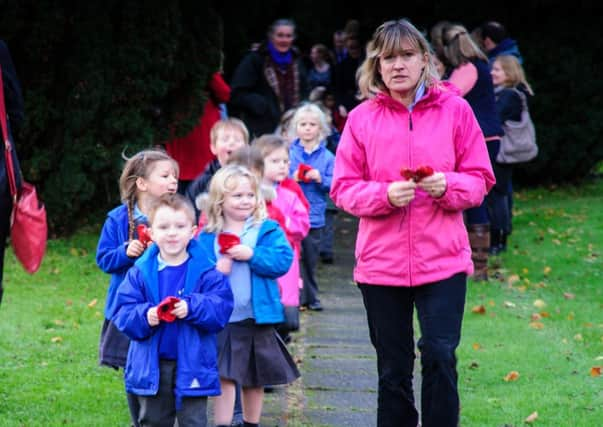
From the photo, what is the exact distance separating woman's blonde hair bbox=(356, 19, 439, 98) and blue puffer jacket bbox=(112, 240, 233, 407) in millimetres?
1104

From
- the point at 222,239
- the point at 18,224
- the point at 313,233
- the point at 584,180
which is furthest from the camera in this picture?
the point at 584,180

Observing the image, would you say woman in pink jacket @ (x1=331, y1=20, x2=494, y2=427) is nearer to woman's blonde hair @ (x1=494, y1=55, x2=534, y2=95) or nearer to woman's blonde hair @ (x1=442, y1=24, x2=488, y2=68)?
woman's blonde hair @ (x1=442, y1=24, x2=488, y2=68)

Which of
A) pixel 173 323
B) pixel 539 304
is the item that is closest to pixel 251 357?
pixel 173 323

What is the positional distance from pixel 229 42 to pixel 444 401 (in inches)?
522

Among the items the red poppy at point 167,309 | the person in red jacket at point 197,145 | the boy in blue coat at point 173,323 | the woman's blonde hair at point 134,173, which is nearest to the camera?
the red poppy at point 167,309

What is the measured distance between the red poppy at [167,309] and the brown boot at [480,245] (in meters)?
5.76

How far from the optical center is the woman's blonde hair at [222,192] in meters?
5.93

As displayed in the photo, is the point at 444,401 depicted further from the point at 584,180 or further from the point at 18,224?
the point at 584,180

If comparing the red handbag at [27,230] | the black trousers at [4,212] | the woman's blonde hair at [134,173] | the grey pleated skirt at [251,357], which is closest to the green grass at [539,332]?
the grey pleated skirt at [251,357]

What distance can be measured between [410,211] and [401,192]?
23cm

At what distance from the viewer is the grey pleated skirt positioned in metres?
5.93

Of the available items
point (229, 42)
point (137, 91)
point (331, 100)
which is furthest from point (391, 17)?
point (137, 91)

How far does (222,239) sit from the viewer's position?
19.1 feet

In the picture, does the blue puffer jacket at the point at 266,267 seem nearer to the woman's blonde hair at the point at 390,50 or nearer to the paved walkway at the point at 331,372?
the paved walkway at the point at 331,372
